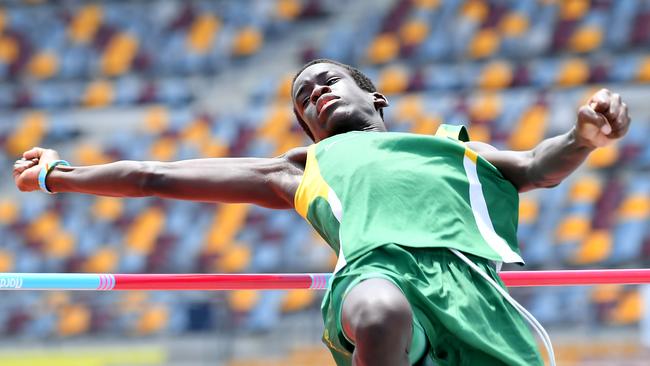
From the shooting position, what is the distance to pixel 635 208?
10.4 meters

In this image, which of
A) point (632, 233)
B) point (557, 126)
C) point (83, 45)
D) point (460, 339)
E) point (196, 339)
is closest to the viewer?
point (460, 339)

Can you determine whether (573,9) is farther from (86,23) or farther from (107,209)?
(86,23)

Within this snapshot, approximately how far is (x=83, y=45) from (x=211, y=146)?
3.32 meters

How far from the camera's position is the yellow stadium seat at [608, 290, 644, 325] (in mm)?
6914

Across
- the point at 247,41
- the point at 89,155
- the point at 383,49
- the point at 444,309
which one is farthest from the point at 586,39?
the point at 444,309

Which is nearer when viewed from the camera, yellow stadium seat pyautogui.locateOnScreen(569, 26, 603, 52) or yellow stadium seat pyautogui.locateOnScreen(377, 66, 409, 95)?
yellow stadium seat pyautogui.locateOnScreen(569, 26, 603, 52)

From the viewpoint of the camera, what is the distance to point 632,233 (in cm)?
1025

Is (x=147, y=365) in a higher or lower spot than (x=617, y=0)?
lower

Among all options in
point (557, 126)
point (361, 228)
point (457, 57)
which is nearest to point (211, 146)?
point (457, 57)

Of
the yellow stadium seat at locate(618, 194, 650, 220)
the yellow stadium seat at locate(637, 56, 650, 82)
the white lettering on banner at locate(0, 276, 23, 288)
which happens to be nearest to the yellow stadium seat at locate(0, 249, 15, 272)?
the yellow stadium seat at locate(618, 194, 650, 220)

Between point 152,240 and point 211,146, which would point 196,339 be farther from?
point 211,146

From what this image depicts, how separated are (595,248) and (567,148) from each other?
792cm

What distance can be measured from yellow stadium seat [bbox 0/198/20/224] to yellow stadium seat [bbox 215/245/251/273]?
307cm

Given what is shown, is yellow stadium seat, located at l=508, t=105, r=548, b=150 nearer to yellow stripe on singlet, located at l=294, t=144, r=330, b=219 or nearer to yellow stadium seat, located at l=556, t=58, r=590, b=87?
yellow stadium seat, located at l=556, t=58, r=590, b=87
